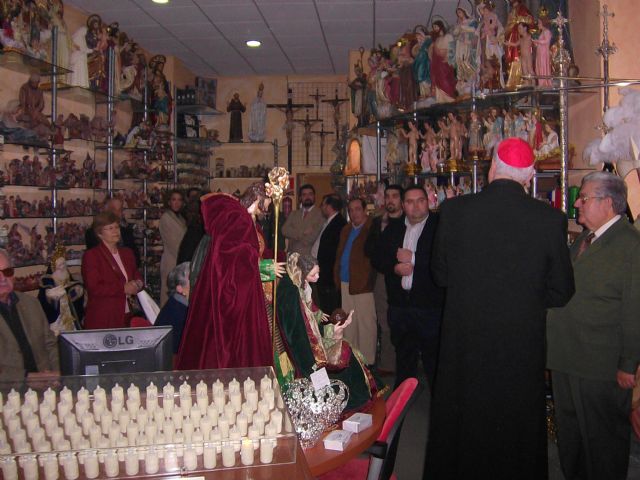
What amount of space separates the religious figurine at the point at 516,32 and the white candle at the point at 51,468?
458 centimetres

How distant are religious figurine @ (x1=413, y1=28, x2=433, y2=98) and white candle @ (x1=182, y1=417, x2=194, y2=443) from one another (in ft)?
17.1

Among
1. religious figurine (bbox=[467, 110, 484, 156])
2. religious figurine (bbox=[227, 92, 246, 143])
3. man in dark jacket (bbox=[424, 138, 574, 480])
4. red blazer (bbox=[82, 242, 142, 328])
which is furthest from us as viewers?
religious figurine (bbox=[227, 92, 246, 143])

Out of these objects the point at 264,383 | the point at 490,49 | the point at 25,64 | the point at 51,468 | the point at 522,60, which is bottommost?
the point at 51,468

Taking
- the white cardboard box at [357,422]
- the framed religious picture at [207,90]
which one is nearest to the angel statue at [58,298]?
the white cardboard box at [357,422]

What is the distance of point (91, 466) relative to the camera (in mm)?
1657

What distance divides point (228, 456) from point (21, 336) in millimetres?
2274

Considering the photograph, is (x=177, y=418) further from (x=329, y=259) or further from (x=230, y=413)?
(x=329, y=259)

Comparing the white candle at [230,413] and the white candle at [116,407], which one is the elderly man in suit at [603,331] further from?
the white candle at [116,407]

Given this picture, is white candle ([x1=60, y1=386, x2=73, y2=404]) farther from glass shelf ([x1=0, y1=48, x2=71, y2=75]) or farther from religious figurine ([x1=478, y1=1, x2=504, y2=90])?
glass shelf ([x1=0, y1=48, x2=71, y2=75])

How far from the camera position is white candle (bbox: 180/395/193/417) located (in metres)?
2.00

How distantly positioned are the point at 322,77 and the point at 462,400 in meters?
10.5

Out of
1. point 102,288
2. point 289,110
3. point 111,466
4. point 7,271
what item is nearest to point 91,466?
point 111,466

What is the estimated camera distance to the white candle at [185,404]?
1999 millimetres

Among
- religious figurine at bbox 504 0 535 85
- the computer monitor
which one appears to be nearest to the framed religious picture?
religious figurine at bbox 504 0 535 85
